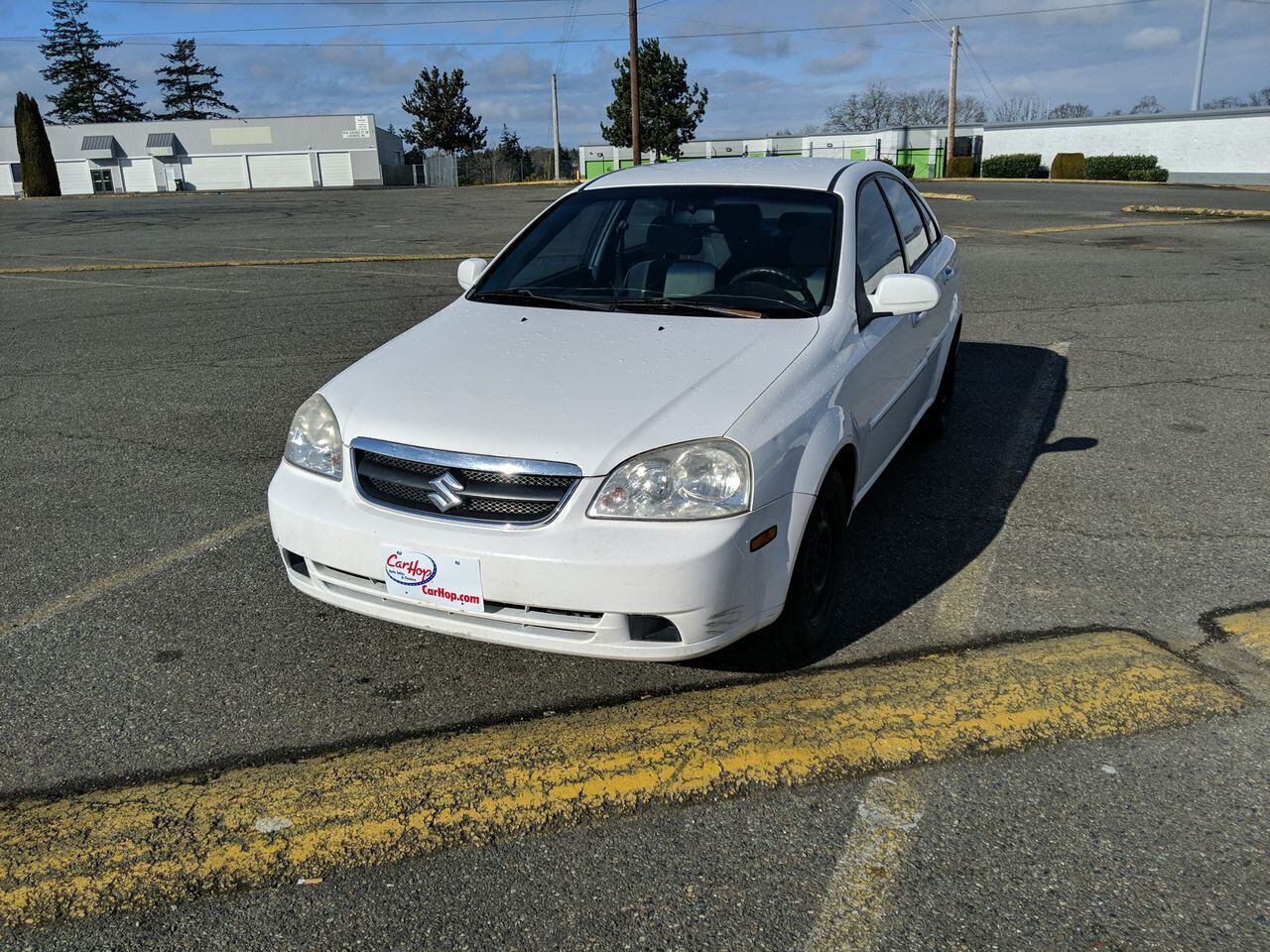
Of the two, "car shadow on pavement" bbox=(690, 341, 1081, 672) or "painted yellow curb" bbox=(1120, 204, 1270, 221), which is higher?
"painted yellow curb" bbox=(1120, 204, 1270, 221)

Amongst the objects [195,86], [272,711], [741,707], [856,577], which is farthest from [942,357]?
[195,86]

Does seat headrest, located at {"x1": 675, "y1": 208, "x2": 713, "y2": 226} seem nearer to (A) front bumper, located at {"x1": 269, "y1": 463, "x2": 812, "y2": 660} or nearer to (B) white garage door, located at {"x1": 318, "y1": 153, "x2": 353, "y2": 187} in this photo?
(A) front bumper, located at {"x1": 269, "y1": 463, "x2": 812, "y2": 660}

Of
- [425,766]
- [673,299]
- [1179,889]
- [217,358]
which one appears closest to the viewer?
[1179,889]

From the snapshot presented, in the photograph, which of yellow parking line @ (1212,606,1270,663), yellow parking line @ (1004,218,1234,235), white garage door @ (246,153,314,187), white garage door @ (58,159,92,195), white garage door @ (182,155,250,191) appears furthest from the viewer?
white garage door @ (246,153,314,187)

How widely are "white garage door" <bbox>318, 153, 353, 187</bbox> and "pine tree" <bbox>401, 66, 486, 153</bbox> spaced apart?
1094 centimetres

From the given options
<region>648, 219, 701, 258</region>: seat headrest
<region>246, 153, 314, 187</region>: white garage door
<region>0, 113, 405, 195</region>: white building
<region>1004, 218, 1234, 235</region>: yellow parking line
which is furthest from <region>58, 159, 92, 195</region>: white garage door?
<region>648, 219, 701, 258</region>: seat headrest

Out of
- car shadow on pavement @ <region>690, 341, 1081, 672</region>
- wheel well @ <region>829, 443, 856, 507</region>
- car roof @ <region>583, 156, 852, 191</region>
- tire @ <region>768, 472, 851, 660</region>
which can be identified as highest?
car roof @ <region>583, 156, 852, 191</region>

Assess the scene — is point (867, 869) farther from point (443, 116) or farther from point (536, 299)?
point (443, 116)

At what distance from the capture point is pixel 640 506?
2740 millimetres

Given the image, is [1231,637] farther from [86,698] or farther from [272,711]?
[86,698]

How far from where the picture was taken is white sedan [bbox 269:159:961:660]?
2730 mm

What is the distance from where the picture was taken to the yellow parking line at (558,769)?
7.80ft

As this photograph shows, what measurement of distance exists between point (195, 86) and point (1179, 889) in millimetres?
96147

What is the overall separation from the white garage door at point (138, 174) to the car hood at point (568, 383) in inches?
2757
